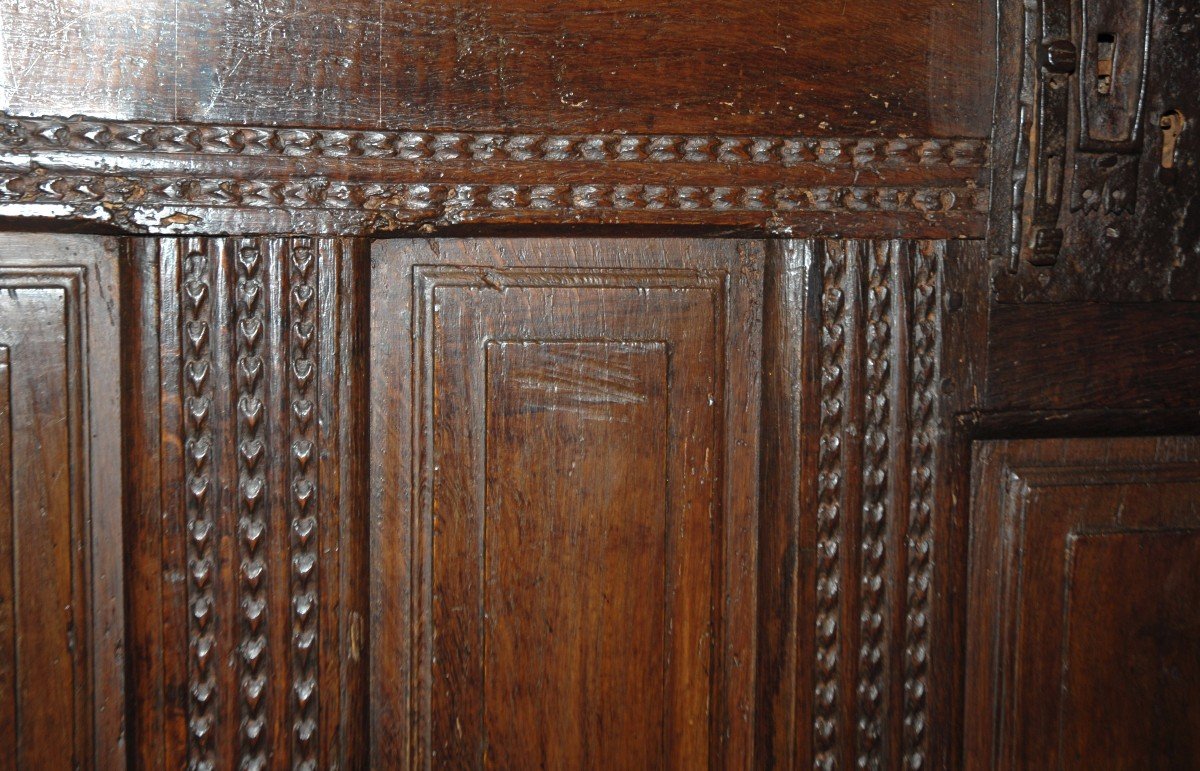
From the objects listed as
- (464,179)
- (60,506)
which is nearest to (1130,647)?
(464,179)

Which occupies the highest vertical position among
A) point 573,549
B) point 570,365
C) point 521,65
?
point 521,65

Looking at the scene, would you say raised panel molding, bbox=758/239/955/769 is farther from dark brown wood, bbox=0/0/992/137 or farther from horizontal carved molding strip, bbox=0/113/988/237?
dark brown wood, bbox=0/0/992/137

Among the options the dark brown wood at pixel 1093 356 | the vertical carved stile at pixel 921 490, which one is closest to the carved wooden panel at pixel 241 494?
the vertical carved stile at pixel 921 490

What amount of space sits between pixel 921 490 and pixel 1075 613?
23 centimetres

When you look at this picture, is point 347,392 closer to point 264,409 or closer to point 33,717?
point 264,409

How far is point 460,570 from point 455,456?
0.13 meters

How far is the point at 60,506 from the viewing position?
92 cm

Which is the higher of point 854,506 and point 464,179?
point 464,179

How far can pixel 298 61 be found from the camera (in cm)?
93

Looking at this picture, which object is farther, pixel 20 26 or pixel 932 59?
pixel 932 59

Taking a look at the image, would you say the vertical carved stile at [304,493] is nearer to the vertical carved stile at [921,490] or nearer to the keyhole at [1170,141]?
the vertical carved stile at [921,490]

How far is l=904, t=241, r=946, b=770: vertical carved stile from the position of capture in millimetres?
1032

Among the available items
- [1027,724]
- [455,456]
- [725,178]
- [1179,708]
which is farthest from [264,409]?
[1179,708]

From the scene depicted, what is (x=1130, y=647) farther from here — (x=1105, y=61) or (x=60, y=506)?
(x=60, y=506)
